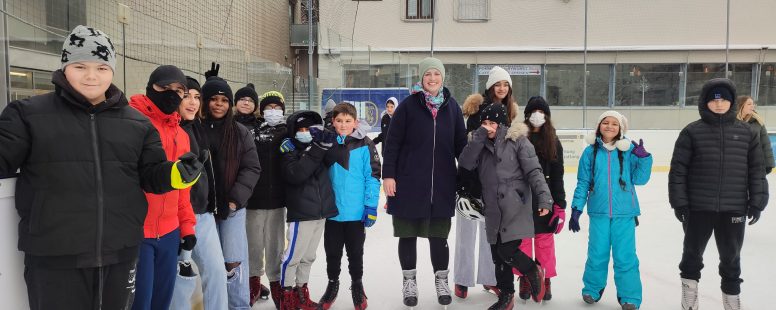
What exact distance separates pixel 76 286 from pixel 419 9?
57.7ft

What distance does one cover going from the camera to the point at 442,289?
3451 millimetres

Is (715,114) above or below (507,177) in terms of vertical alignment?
above

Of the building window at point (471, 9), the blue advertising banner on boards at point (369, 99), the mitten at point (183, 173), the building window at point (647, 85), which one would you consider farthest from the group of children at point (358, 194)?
the building window at point (471, 9)

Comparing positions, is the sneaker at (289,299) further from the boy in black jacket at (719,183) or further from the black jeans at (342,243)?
the boy in black jacket at (719,183)

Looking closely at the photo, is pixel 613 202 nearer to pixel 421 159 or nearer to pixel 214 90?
pixel 421 159

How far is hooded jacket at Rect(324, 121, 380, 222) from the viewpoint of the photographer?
3.44m

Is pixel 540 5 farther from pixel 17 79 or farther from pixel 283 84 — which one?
pixel 17 79

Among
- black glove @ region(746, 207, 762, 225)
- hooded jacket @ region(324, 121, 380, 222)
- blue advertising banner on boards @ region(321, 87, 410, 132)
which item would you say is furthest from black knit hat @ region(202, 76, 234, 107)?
blue advertising banner on boards @ region(321, 87, 410, 132)

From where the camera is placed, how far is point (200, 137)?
2.91 metres

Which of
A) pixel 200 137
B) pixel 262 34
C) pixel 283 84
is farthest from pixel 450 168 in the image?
pixel 262 34

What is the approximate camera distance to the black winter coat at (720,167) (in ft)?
10.6

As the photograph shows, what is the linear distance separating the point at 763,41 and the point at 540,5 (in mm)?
7012

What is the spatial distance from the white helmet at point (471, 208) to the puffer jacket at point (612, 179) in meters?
0.65

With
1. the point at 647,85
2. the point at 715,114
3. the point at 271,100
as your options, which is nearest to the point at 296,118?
the point at 271,100
